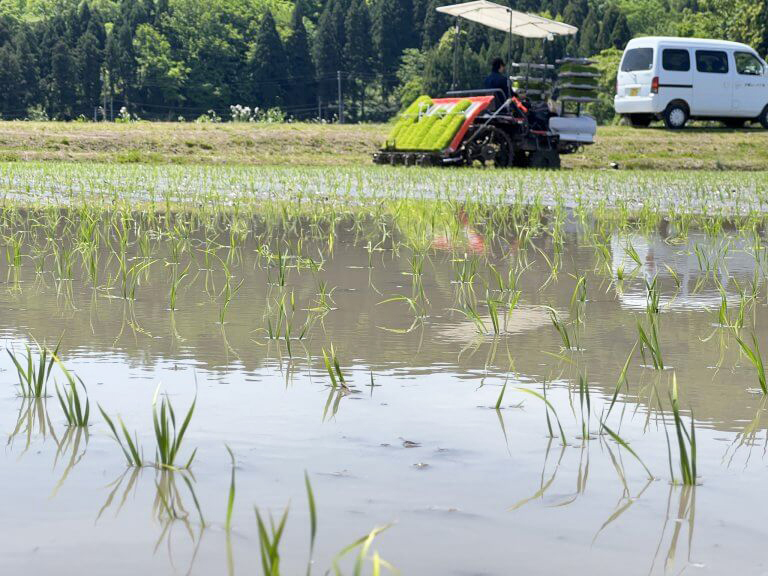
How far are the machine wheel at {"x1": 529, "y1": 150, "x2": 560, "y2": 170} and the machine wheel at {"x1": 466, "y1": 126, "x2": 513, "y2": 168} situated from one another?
1.74 ft

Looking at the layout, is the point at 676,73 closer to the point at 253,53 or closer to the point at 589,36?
the point at 589,36

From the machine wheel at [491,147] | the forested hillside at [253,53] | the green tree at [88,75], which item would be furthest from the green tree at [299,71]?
the machine wheel at [491,147]

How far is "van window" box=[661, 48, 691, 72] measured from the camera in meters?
28.1

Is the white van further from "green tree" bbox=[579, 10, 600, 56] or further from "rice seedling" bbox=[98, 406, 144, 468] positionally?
"green tree" bbox=[579, 10, 600, 56]

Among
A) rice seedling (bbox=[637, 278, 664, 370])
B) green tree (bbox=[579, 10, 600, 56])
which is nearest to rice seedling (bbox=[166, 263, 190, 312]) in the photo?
rice seedling (bbox=[637, 278, 664, 370])

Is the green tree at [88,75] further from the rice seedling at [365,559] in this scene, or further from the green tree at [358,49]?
the rice seedling at [365,559]

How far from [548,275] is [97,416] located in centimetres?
376

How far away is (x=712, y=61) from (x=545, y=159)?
939 cm

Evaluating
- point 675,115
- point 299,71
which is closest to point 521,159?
point 675,115

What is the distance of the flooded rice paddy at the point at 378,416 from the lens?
2.18 meters

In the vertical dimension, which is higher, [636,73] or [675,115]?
[636,73]

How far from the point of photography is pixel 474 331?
4.62 meters

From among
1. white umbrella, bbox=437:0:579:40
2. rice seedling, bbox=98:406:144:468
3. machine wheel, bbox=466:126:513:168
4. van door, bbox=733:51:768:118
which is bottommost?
machine wheel, bbox=466:126:513:168

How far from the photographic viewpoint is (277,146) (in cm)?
2495
